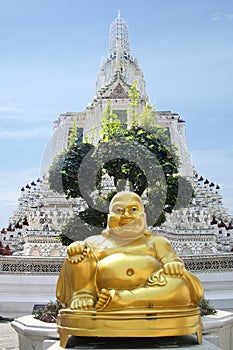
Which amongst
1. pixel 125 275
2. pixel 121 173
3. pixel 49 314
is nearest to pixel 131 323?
pixel 125 275

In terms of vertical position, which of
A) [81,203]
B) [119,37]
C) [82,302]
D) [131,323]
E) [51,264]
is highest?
[119,37]

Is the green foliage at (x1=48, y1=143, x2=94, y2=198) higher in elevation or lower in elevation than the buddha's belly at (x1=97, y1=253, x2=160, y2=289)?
higher

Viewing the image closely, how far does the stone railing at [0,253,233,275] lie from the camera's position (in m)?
9.21

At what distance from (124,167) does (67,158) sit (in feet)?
3.97

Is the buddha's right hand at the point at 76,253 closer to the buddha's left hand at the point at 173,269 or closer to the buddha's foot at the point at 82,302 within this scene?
the buddha's foot at the point at 82,302

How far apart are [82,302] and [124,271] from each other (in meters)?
0.44

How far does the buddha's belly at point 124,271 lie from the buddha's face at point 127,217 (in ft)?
1.05

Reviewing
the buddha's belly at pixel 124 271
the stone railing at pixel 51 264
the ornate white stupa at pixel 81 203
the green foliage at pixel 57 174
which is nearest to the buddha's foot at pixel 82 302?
the buddha's belly at pixel 124 271

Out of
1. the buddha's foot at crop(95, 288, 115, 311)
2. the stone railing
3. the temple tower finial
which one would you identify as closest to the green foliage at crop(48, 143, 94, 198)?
the stone railing

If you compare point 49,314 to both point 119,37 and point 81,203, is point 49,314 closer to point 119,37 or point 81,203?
point 81,203

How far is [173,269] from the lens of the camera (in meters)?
3.41

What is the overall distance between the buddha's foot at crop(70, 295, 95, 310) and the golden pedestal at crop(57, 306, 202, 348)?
2.2 inches

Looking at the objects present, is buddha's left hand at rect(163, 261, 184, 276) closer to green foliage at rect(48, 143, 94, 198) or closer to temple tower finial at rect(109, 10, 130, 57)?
green foliage at rect(48, 143, 94, 198)

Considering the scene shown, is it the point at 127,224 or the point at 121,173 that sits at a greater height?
the point at 121,173
